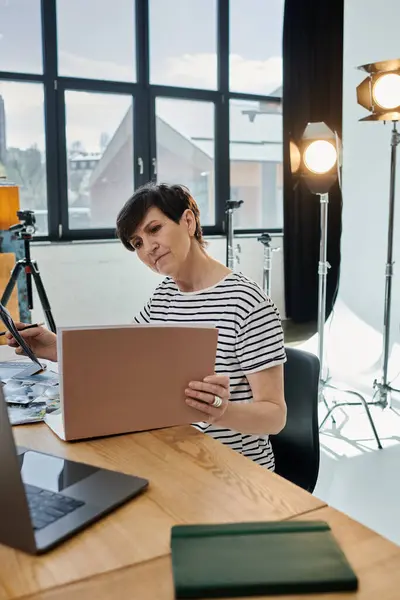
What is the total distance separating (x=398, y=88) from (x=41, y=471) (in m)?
2.79

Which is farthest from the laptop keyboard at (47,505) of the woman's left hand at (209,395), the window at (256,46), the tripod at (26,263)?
the window at (256,46)

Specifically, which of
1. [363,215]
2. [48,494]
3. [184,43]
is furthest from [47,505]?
[184,43]

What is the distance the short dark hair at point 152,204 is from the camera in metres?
1.55

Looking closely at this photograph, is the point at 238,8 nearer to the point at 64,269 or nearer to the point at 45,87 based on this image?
the point at 45,87

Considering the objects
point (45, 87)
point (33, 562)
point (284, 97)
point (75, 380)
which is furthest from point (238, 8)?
point (33, 562)

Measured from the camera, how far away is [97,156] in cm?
549

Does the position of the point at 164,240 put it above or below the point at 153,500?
above

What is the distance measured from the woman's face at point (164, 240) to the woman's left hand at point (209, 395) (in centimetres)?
48

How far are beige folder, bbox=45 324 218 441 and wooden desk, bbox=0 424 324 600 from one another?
0.13 feet

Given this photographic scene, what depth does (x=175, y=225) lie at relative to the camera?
5.14 ft

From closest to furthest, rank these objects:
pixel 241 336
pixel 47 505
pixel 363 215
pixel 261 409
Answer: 1. pixel 47 505
2. pixel 261 409
3. pixel 241 336
4. pixel 363 215

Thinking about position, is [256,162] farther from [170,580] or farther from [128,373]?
[170,580]

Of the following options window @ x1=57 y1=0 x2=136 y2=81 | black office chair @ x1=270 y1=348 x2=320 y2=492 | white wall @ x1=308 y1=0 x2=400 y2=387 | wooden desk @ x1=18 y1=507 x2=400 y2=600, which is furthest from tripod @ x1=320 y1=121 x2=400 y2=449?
window @ x1=57 y1=0 x2=136 y2=81

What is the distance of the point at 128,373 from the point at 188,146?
5.04 meters
